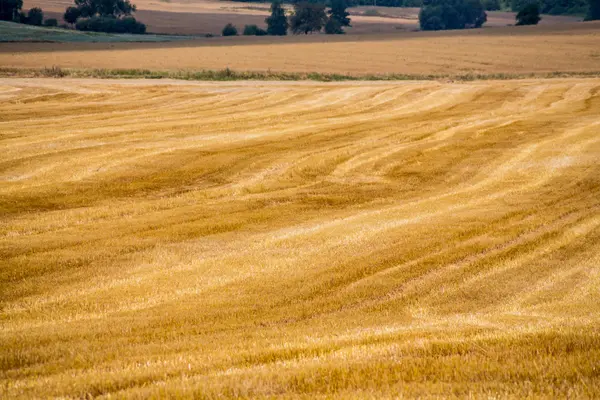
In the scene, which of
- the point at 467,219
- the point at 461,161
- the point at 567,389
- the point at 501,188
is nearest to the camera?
the point at 567,389

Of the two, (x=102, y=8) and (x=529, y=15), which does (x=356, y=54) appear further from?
(x=102, y=8)

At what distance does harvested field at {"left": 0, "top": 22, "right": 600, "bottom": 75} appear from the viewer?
49125mm

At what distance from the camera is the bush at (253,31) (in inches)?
3706

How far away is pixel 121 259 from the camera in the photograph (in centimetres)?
941

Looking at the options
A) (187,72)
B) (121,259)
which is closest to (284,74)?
(187,72)

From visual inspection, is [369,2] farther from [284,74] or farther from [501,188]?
[501,188]

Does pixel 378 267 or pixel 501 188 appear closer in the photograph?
pixel 378 267

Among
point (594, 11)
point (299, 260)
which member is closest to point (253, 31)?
point (594, 11)

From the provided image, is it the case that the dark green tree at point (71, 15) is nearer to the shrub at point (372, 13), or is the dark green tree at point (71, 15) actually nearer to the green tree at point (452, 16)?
the green tree at point (452, 16)

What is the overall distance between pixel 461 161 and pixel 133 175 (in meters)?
6.82

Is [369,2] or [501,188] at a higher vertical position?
[369,2]

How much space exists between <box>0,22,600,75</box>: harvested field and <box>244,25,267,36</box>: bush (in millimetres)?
17956

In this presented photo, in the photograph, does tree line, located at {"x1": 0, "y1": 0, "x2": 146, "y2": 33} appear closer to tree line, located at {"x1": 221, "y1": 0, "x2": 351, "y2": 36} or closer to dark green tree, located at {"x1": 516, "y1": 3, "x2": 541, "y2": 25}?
tree line, located at {"x1": 221, "y1": 0, "x2": 351, "y2": 36}

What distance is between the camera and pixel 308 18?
92688 mm
